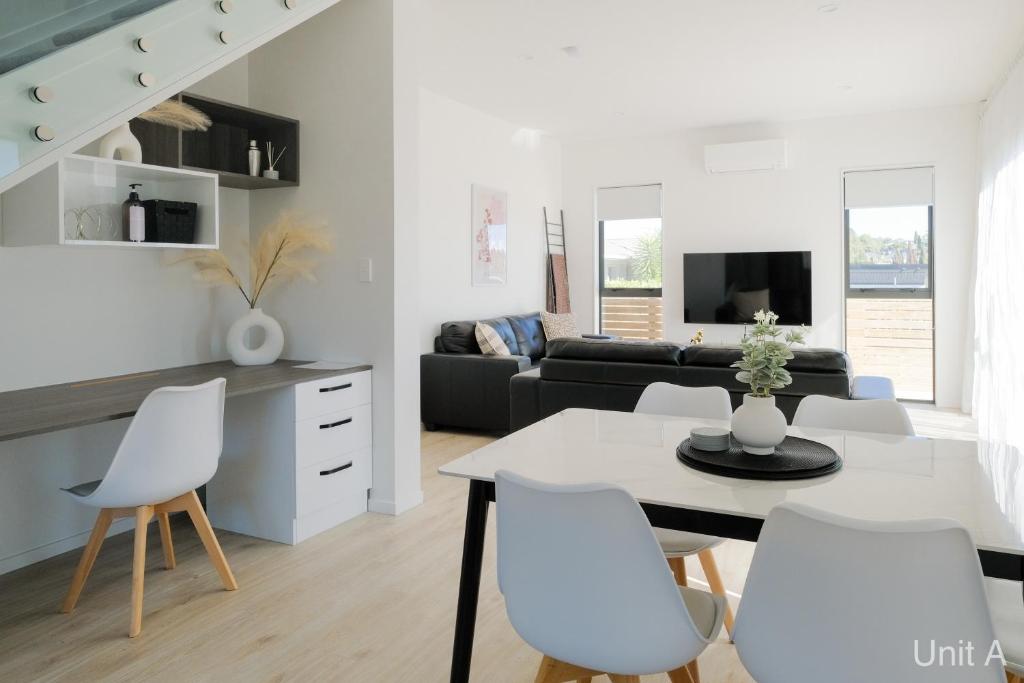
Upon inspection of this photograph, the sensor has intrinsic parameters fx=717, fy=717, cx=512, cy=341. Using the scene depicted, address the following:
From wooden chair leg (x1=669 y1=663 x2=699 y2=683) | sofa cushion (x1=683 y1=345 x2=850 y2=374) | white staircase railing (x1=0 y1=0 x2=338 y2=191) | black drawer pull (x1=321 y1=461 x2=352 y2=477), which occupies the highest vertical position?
white staircase railing (x1=0 y1=0 x2=338 y2=191)

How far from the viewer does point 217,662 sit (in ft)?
7.18

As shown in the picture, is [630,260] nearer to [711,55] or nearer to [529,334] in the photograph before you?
[529,334]

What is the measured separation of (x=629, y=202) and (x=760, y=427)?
6.34 meters

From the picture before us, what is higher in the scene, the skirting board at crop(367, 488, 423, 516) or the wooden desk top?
the wooden desk top

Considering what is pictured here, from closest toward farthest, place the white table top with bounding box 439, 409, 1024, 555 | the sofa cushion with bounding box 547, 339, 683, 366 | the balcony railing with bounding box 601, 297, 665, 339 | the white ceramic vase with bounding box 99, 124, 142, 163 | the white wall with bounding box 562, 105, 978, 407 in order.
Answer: the white table top with bounding box 439, 409, 1024, 555
the white ceramic vase with bounding box 99, 124, 142, 163
the sofa cushion with bounding box 547, 339, 683, 366
the white wall with bounding box 562, 105, 978, 407
the balcony railing with bounding box 601, 297, 665, 339

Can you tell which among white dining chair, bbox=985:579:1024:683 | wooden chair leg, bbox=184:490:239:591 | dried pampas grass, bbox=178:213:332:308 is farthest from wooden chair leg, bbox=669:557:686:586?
dried pampas grass, bbox=178:213:332:308

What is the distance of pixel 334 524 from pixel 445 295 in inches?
118

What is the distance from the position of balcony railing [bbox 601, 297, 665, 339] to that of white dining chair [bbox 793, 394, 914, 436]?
17.6ft

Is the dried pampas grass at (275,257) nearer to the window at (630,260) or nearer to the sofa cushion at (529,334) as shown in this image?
the sofa cushion at (529,334)

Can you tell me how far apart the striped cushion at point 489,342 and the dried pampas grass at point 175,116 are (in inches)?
114

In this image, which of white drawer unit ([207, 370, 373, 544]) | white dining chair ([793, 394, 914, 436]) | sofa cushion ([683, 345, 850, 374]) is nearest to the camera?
white dining chair ([793, 394, 914, 436])

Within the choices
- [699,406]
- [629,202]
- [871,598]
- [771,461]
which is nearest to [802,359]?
[699,406]

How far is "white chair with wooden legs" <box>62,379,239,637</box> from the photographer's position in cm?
236

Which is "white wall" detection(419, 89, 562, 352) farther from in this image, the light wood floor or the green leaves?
the green leaves
